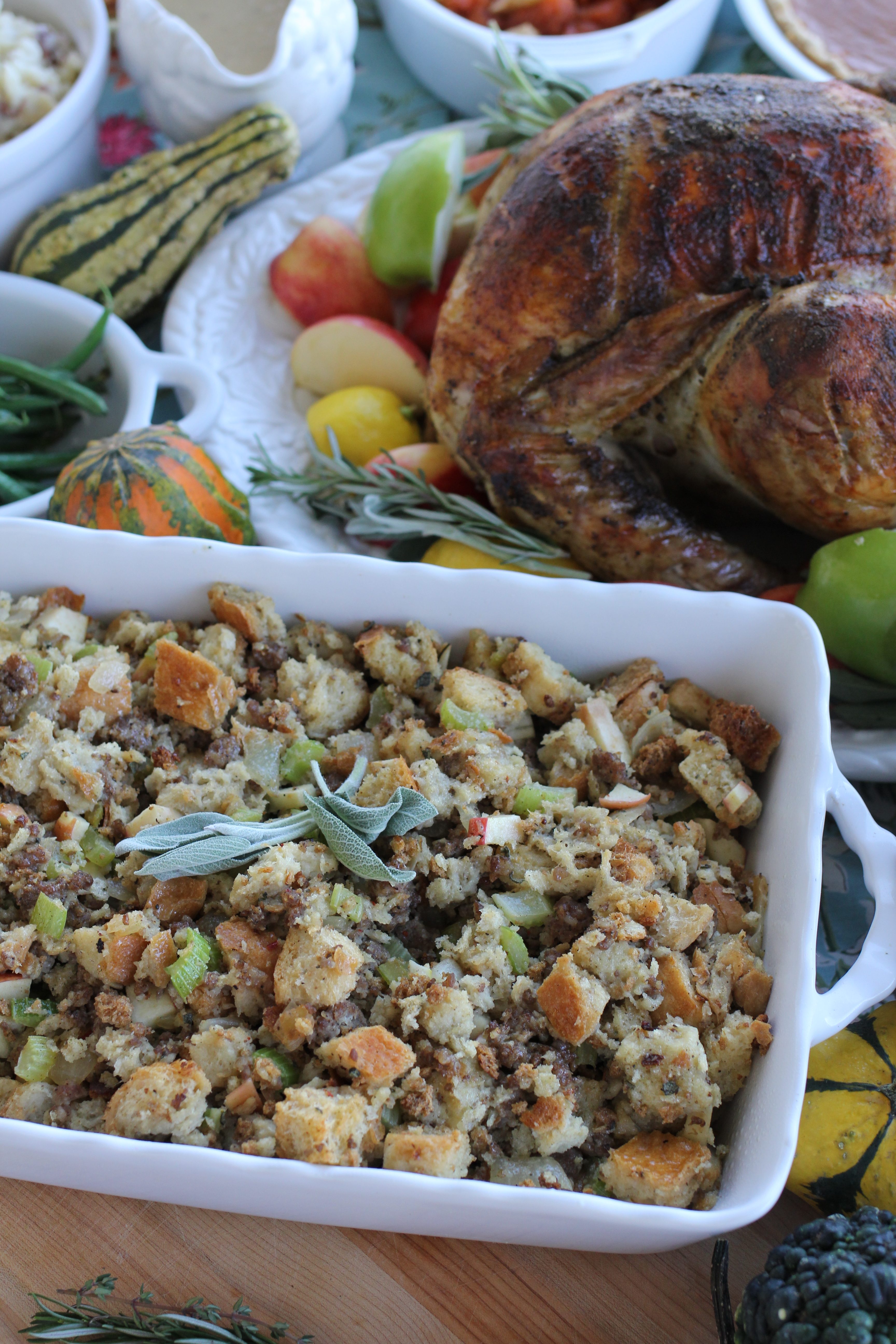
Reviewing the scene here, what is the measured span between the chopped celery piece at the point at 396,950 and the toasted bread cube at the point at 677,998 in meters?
0.30

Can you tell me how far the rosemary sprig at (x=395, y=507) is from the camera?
6.00 ft

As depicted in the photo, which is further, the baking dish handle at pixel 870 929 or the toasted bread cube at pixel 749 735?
the toasted bread cube at pixel 749 735

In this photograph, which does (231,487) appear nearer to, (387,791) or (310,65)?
(387,791)

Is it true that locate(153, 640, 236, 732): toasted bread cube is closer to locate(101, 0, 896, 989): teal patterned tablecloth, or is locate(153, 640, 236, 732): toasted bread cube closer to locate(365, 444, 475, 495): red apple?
locate(365, 444, 475, 495): red apple

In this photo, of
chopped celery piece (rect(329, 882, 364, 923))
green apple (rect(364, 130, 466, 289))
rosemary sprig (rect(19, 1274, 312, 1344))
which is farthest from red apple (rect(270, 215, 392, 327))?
rosemary sprig (rect(19, 1274, 312, 1344))

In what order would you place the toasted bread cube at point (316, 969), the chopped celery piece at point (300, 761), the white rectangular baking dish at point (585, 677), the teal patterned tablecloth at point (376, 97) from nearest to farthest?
the white rectangular baking dish at point (585, 677), the toasted bread cube at point (316, 969), the chopped celery piece at point (300, 761), the teal patterned tablecloth at point (376, 97)

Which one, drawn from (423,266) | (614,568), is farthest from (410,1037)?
(423,266)

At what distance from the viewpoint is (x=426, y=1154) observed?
112 cm

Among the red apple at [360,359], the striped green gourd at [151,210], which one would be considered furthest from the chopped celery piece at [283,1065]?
the striped green gourd at [151,210]

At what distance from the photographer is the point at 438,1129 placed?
118 centimetres

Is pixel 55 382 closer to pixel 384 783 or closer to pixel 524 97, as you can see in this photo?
pixel 524 97

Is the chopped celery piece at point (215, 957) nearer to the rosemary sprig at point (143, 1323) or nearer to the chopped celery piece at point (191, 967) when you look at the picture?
the chopped celery piece at point (191, 967)

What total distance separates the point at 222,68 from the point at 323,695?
4.87 feet

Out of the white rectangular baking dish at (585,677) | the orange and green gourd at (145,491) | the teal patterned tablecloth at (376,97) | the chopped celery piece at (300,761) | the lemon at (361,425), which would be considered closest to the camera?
the white rectangular baking dish at (585,677)
